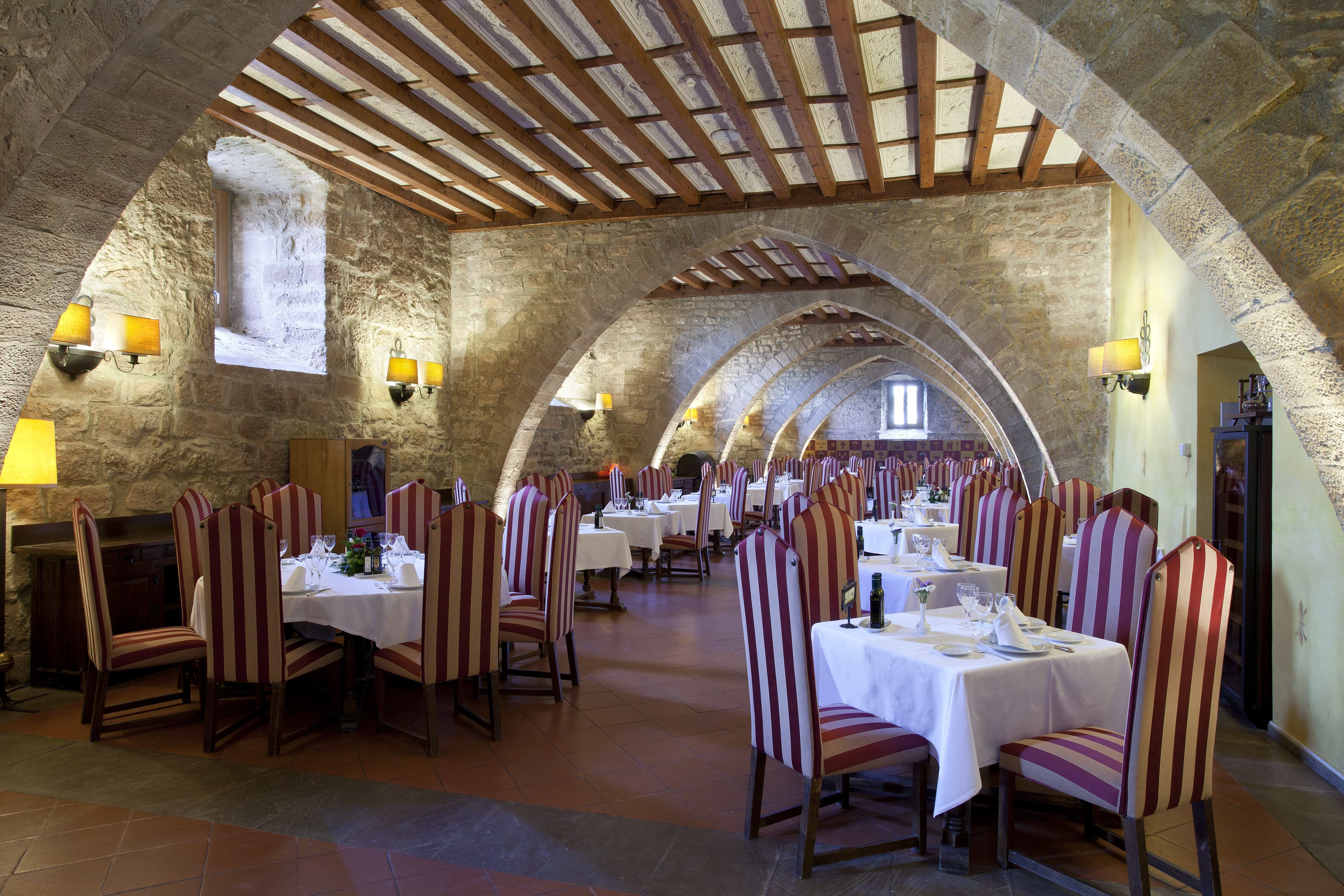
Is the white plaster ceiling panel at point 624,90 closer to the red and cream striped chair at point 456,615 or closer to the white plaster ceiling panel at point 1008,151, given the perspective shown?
the white plaster ceiling panel at point 1008,151

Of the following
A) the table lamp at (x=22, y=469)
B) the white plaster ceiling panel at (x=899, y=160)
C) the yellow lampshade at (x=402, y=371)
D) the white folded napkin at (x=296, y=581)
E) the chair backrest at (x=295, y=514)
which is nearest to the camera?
the white folded napkin at (x=296, y=581)

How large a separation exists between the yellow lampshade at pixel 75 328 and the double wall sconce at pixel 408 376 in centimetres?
320

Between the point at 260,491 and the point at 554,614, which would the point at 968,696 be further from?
the point at 260,491

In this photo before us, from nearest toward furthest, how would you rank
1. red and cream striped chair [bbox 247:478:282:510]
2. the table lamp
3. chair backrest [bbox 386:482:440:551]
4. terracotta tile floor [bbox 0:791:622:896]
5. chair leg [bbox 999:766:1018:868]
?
terracotta tile floor [bbox 0:791:622:896] → chair leg [bbox 999:766:1018:868] → the table lamp → red and cream striped chair [bbox 247:478:282:510] → chair backrest [bbox 386:482:440:551]

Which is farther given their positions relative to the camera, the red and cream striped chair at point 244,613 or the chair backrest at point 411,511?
the chair backrest at point 411,511

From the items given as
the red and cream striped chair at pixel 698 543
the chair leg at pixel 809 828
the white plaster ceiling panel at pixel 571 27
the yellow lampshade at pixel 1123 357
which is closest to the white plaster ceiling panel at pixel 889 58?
the white plaster ceiling panel at pixel 571 27

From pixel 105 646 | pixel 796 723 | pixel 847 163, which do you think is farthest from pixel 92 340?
pixel 847 163

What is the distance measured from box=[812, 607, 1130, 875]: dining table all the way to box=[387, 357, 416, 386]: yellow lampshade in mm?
5993

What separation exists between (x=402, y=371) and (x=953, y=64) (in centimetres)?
524

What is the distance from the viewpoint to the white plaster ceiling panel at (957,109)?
5.67 metres

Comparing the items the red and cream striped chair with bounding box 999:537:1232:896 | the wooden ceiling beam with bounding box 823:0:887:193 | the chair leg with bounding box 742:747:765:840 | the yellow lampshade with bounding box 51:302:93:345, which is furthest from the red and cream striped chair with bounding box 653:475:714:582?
the red and cream striped chair with bounding box 999:537:1232:896

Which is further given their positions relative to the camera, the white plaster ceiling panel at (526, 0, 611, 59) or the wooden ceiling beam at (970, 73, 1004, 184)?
the wooden ceiling beam at (970, 73, 1004, 184)

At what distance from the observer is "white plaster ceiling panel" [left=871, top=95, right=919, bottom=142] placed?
583cm

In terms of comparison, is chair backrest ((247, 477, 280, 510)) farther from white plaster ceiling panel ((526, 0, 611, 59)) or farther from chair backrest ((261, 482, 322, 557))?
white plaster ceiling panel ((526, 0, 611, 59))
